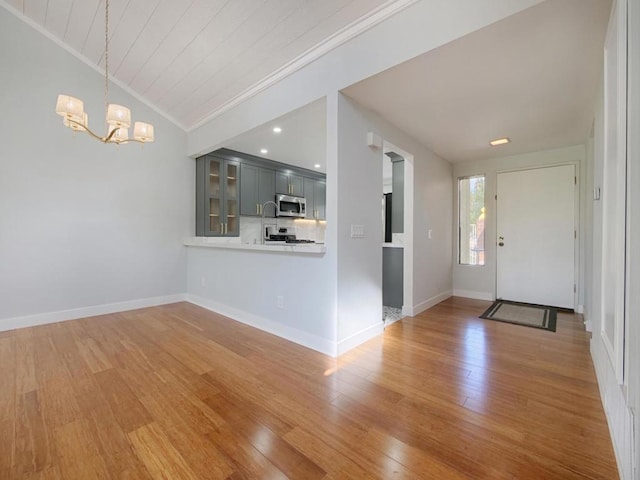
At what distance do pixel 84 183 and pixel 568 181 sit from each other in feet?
21.2

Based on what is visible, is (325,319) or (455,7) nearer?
(455,7)

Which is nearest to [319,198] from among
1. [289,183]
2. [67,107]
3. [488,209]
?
[289,183]

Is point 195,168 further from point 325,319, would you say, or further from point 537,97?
point 537,97

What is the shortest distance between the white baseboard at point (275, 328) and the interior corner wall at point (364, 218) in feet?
0.50

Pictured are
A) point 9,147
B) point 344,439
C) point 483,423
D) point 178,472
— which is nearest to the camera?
point 178,472

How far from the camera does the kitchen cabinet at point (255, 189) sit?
4926mm

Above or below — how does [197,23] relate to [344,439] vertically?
above

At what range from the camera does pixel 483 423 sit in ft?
5.11

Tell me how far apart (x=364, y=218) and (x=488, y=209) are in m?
A: 2.85

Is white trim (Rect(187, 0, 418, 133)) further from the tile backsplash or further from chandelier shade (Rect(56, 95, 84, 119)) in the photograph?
the tile backsplash

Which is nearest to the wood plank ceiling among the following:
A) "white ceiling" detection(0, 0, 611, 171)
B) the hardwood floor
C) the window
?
"white ceiling" detection(0, 0, 611, 171)

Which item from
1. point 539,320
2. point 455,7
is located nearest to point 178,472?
point 455,7

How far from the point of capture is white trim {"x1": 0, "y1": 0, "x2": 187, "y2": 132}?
3.15 m

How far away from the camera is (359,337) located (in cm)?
270
